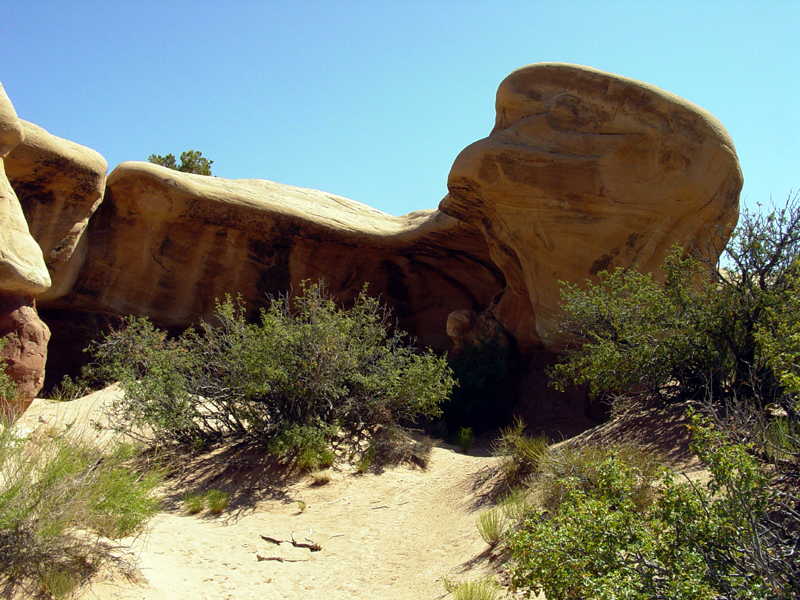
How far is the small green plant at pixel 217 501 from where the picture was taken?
6.71 metres

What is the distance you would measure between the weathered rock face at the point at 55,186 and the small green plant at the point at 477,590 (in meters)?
11.0

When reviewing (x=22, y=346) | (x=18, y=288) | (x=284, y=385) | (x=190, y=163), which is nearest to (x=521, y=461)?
(x=284, y=385)

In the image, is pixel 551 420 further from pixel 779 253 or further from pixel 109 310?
pixel 109 310

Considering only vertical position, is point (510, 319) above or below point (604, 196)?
below

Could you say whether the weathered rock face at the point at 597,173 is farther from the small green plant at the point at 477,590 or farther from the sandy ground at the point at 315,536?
the small green plant at the point at 477,590

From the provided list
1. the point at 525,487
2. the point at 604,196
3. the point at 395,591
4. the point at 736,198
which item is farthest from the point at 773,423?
the point at 736,198

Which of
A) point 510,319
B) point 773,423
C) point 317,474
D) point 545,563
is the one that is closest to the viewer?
point 545,563

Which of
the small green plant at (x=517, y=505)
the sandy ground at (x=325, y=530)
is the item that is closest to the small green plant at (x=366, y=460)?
the sandy ground at (x=325, y=530)

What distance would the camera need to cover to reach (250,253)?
14438 millimetres

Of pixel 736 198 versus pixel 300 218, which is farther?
pixel 300 218

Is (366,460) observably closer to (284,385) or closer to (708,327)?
(284,385)

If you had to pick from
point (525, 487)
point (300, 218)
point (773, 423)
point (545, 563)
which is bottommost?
point (525, 487)

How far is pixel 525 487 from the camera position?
6340 mm

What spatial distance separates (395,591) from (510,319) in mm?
8500
